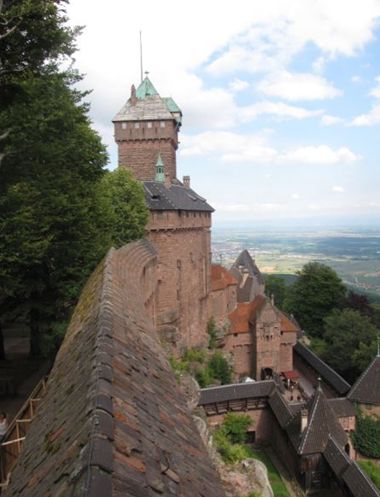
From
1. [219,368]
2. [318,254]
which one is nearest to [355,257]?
[318,254]

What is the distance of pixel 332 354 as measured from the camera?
4200 cm

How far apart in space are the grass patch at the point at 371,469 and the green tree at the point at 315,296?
1051 inches

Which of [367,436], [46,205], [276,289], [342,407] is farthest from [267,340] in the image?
[276,289]

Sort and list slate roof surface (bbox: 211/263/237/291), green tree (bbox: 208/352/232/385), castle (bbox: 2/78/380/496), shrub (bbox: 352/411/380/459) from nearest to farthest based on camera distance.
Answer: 1. castle (bbox: 2/78/380/496)
2. shrub (bbox: 352/411/380/459)
3. green tree (bbox: 208/352/232/385)
4. slate roof surface (bbox: 211/263/237/291)

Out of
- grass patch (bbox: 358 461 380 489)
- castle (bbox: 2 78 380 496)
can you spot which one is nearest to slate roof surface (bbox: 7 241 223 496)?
castle (bbox: 2 78 380 496)

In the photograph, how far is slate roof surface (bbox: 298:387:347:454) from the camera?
2447cm

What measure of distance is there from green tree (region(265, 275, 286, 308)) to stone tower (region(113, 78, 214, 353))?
114 feet

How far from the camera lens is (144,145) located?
33969 millimetres

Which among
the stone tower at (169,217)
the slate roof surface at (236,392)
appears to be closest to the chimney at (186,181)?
→ the stone tower at (169,217)

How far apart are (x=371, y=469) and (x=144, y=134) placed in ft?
95.0

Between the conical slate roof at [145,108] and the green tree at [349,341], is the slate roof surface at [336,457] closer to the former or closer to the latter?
the green tree at [349,341]

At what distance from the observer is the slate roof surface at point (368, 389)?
29250mm

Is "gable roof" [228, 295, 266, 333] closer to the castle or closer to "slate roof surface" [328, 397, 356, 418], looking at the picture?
the castle

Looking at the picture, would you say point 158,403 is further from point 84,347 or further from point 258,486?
point 258,486
